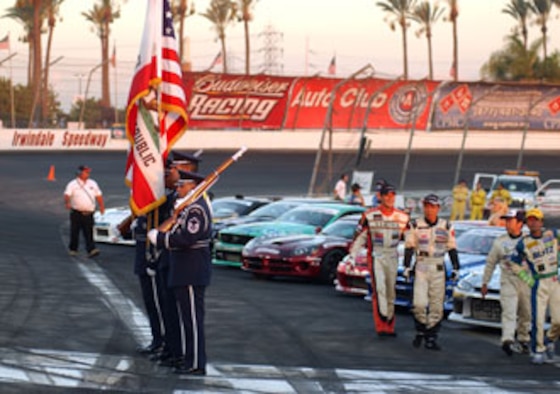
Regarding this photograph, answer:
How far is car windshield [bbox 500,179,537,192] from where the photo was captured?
117 ft

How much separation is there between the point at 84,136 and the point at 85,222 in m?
33.2

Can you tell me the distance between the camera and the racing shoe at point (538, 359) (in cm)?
1152

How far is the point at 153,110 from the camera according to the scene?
37.0 feet

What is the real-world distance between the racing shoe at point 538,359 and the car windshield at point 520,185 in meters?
24.5

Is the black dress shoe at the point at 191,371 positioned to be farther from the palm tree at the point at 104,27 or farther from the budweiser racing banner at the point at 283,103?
the palm tree at the point at 104,27

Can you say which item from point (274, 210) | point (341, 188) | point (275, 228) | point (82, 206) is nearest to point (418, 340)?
point (275, 228)

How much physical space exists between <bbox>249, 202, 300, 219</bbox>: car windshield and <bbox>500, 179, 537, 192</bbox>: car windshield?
13845 millimetres

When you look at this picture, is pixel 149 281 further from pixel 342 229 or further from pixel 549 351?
pixel 342 229

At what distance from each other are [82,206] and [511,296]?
11.0 metres

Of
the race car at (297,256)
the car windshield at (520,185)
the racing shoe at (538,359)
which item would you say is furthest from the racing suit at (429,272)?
the car windshield at (520,185)

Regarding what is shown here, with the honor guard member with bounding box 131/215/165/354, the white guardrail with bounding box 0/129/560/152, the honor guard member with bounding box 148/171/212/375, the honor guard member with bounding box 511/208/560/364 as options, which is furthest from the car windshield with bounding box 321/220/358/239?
the white guardrail with bounding box 0/129/560/152

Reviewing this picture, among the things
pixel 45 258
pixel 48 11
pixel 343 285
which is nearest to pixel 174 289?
Result: pixel 343 285

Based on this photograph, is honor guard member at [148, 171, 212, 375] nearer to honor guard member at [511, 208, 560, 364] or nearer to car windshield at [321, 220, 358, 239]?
honor guard member at [511, 208, 560, 364]

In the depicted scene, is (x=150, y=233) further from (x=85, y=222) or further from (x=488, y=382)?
(x=85, y=222)
